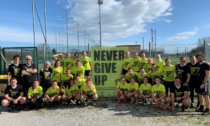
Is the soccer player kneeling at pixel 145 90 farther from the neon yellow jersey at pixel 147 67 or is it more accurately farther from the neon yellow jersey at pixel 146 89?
the neon yellow jersey at pixel 147 67

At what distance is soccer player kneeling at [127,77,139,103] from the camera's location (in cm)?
977

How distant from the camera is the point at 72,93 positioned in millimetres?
9711

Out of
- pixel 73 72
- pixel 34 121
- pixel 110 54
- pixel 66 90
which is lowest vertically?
pixel 34 121

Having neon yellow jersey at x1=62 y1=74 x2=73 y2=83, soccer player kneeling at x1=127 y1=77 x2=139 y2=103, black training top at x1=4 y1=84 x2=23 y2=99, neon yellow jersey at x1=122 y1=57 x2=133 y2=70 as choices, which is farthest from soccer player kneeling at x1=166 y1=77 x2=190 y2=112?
black training top at x1=4 y1=84 x2=23 y2=99

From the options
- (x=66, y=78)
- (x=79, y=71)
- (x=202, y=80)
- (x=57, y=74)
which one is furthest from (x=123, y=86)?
(x=202, y=80)

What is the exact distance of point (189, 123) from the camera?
7.13 meters

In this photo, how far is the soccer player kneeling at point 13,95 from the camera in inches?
355

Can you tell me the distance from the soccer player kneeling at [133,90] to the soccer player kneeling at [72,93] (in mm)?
1852

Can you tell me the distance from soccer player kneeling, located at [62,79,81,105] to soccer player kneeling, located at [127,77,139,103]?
6.08ft

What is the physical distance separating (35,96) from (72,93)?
4.23 feet

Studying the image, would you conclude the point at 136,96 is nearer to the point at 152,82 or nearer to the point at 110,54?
the point at 152,82

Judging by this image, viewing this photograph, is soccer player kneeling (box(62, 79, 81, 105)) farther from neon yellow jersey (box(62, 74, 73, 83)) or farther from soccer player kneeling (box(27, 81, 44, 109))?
soccer player kneeling (box(27, 81, 44, 109))

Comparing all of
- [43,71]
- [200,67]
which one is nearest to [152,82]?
[200,67]

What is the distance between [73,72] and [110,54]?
6.11 feet
